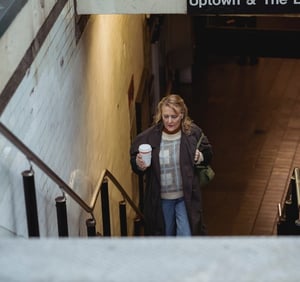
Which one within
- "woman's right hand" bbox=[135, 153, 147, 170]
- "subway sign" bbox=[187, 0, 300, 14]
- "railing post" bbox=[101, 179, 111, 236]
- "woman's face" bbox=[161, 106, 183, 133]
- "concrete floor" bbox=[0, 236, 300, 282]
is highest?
"subway sign" bbox=[187, 0, 300, 14]

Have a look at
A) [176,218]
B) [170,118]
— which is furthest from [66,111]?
→ [176,218]

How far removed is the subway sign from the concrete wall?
980 mm

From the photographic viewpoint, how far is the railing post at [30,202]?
4.91 m

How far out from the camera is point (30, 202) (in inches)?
195

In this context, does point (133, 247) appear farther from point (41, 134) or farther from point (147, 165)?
point (147, 165)

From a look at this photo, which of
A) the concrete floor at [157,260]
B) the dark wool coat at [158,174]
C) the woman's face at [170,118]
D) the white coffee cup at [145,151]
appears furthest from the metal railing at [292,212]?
the concrete floor at [157,260]

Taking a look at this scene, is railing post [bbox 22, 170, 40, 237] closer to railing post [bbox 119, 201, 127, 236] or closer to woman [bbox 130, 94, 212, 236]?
woman [bbox 130, 94, 212, 236]

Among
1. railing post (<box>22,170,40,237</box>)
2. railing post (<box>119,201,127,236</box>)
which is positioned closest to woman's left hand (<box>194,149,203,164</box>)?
railing post (<box>119,201,127,236</box>)

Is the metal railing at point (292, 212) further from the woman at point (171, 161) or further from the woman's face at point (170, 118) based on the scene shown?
the woman's face at point (170, 118)

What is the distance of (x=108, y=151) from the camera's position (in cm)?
859

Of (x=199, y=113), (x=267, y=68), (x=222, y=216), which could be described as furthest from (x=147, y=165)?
(x=267, y=68)

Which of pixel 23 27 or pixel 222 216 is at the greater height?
pixel 23 27

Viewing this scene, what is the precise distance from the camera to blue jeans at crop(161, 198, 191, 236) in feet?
22.6

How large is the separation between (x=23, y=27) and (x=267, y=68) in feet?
37.3
